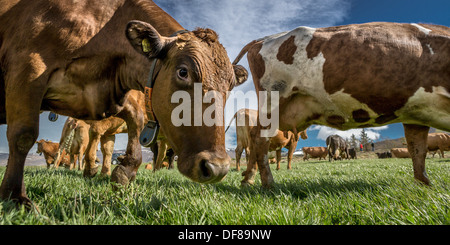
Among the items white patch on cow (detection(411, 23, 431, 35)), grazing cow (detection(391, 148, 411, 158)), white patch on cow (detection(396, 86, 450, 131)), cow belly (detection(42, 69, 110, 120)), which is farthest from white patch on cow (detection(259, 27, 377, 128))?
grazing cow (detection(391, 148, 411, 158))

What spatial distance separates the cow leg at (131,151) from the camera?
9.34 feet

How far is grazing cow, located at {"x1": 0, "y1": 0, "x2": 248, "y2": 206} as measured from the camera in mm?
1896

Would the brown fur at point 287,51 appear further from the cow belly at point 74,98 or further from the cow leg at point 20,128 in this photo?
the cow leg at point 20,128

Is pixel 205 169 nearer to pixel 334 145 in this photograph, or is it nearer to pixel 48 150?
pixel 48 150

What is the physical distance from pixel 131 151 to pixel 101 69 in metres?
1.09

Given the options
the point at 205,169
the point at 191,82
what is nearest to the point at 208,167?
the point at 205,169

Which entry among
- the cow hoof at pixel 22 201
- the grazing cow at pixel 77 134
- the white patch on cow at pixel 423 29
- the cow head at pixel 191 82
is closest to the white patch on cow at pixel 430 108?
the white patch on cow at pixel 423 29

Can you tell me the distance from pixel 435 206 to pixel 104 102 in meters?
2.98

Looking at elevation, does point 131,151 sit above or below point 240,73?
below

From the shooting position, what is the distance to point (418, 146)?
3.80 m

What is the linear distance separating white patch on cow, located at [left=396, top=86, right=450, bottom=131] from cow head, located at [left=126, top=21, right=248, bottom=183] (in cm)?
238
